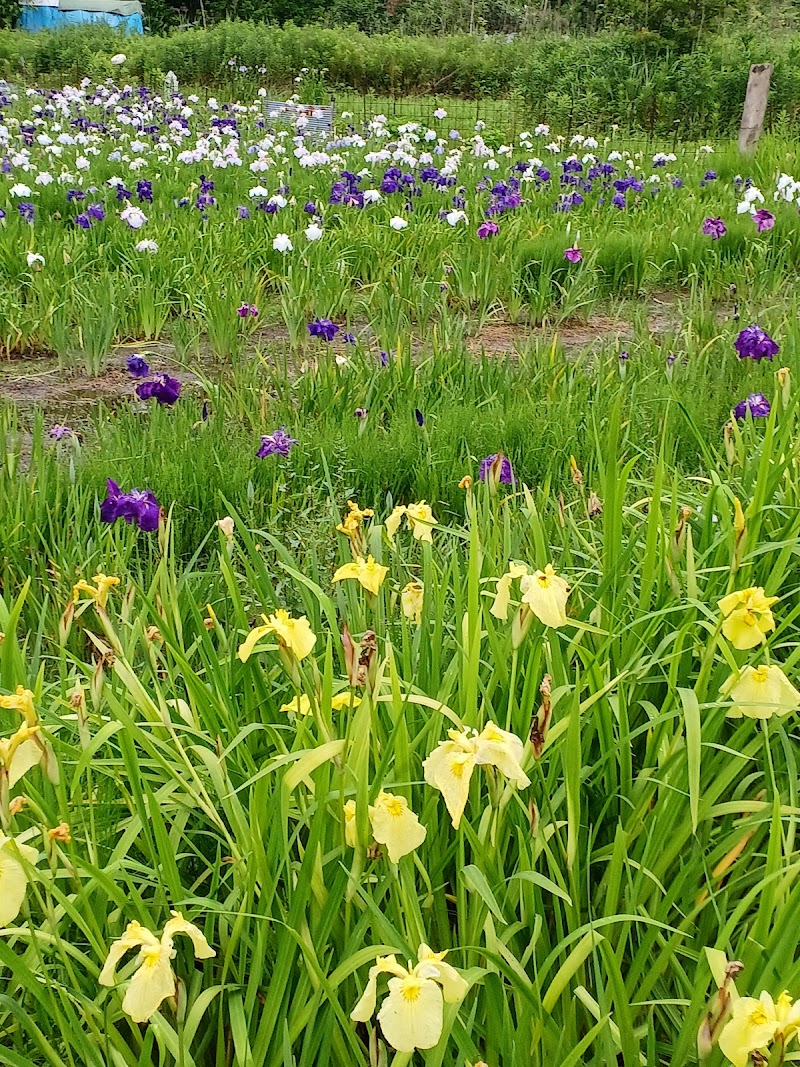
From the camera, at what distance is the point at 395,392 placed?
309 cm

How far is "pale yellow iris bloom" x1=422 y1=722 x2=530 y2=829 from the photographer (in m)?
0.87

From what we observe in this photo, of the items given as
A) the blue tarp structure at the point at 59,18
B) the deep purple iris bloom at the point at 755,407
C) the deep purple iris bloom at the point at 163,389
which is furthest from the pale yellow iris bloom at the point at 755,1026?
the blue tarp structure at the point at 59,18

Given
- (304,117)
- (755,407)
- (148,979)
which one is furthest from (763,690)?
(304,117)

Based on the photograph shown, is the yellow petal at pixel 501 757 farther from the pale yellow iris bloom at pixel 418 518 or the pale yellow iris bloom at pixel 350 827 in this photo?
the pale yellow iris bloom at pixel 418 518

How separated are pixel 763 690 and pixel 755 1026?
0.42 metres

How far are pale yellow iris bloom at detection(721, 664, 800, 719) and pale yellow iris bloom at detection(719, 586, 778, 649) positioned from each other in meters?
0.04

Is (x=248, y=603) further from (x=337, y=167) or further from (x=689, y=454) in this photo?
(x=337, y=167)

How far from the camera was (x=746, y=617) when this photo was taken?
3.59 ft

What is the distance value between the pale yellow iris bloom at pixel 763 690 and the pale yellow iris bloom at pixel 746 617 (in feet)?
0.12

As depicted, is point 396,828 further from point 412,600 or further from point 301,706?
point 412,600

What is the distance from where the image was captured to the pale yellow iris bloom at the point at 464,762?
87 centimetres

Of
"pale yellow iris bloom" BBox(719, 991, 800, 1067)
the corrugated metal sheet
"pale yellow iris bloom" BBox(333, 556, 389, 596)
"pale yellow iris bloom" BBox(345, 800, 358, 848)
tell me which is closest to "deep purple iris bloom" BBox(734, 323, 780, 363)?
"pale yellow iris bloom" BBox(333, 556, 389, 596)

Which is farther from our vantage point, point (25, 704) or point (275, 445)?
point (275, 445)

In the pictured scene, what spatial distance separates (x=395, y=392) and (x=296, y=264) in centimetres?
152
